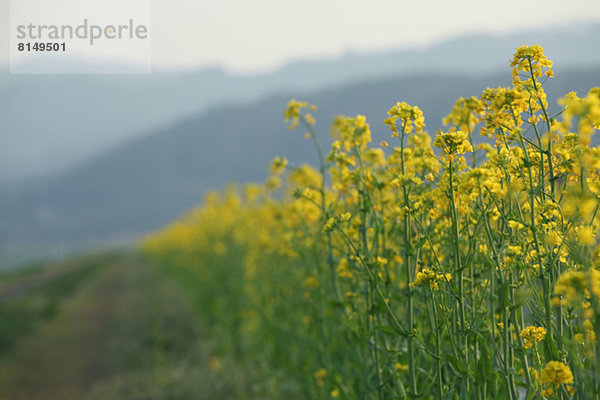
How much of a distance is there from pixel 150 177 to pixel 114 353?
426ft

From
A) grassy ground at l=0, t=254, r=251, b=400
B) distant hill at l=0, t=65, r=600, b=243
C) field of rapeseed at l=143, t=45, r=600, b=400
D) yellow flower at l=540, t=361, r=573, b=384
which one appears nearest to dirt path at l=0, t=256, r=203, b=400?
grassy ground at l=0, t=254, r=251, b=400

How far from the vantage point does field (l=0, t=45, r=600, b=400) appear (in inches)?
64.8

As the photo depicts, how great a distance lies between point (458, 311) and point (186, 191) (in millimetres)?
123106

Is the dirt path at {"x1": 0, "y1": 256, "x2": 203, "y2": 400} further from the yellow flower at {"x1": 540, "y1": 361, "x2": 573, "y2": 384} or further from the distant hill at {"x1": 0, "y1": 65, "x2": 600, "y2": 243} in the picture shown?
the distant hill at {"x1": 0, "y1": 65, "x2": 600, "y2": 243}

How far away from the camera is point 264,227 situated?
593 cm

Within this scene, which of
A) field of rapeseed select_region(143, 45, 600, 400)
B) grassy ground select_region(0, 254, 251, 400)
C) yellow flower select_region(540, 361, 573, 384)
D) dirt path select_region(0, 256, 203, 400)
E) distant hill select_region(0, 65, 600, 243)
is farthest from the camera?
distant hill select_region(0, 65, 600, 243)

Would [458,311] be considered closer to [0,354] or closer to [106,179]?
[0,354]

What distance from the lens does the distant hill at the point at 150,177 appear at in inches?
4496

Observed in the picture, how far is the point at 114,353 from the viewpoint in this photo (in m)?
8.51

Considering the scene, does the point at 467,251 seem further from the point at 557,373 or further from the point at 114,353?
the point at 114,353

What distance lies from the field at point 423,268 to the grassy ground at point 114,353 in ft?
0.21

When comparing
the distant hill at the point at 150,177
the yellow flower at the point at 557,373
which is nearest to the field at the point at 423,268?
the yellow flower at the point at 557,373

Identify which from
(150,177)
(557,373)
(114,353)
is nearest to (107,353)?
(114,353)

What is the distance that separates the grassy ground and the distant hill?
86.2m
